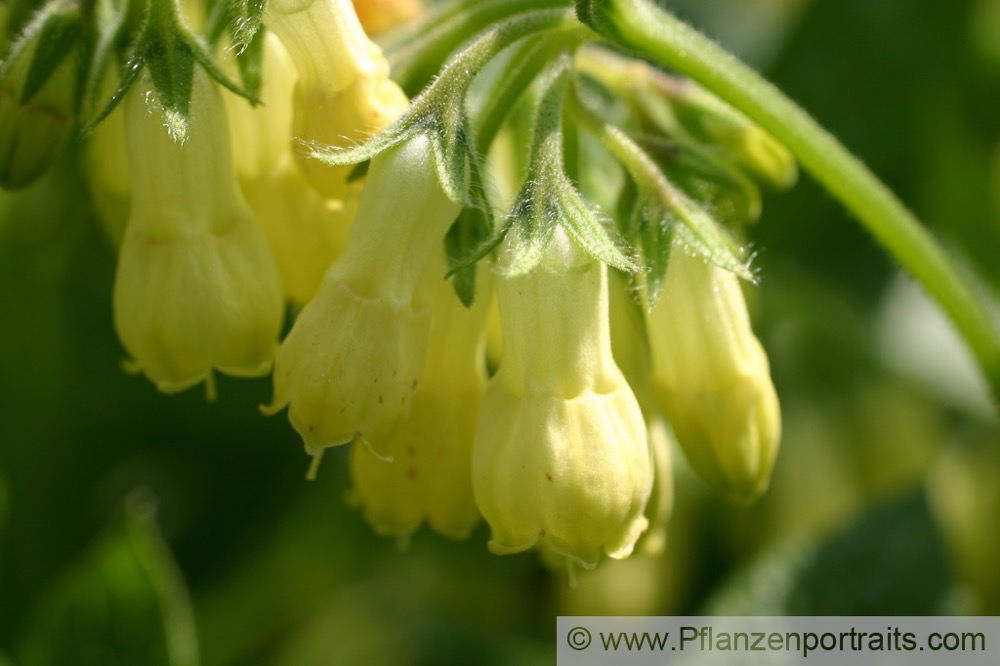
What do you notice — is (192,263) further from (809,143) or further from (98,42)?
(809,143)

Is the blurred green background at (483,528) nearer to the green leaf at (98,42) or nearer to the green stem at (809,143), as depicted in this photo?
the green stem at (809,143)

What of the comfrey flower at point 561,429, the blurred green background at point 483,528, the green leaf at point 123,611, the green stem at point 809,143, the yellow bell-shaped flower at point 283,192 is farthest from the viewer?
the blurred green background at point 483,528

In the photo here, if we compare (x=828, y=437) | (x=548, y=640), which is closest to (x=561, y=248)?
(x=548, y=640)

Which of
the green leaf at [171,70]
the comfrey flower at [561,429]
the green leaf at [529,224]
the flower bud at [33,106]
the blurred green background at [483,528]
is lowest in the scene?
the blurred green background at [483,528]

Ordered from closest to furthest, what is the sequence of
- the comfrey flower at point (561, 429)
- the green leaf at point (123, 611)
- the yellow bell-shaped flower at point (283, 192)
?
the comfrey flower at point (561, 429)
the yellow bell-shaped flower at point (283, 192)
the green leaf at point (123, 611)

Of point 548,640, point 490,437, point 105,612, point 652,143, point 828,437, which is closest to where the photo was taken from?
point 490,437

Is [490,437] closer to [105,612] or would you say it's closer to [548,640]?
[105,612]

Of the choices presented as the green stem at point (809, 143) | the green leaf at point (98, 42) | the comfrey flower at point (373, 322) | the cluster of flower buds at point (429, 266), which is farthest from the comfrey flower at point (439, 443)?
the green leaf at point (98, 42)

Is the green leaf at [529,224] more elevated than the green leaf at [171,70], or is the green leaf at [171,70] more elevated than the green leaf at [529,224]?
the green leaf at [171,70]
